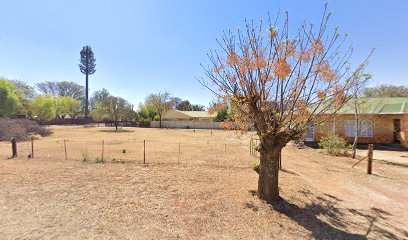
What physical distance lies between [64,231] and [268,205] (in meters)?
4.63

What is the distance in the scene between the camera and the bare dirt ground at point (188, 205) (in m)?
4.38

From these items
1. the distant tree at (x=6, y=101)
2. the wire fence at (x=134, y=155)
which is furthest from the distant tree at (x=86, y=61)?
the wire fence at (x=134, y=155)

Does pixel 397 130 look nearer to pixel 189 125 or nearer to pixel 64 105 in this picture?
pixel 189 125

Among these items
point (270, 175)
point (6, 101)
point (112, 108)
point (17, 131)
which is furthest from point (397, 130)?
point (112, 108)

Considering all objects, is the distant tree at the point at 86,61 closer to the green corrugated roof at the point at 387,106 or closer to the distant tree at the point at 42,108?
the distant tree at the point at 42,108

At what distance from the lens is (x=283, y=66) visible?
5.11 meters

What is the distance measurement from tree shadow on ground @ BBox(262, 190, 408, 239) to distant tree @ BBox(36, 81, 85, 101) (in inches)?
3285

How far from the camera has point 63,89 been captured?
7406cm

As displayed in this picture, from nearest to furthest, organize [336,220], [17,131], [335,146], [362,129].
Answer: [336,220]
[335,146]
[362,129]
[17,131]

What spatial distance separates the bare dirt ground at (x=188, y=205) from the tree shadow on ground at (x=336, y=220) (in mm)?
21

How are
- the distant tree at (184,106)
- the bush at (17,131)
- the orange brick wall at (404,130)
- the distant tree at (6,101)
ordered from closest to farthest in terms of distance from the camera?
the orange brick wall at (404,130) → the bush at (17,131) → the distant tree at (6,101) → the distant tree at (184,106)

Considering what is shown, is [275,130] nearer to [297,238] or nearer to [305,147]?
[297,238]

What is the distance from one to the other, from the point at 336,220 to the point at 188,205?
11.6ft

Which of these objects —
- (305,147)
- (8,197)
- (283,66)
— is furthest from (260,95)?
(305,147)
